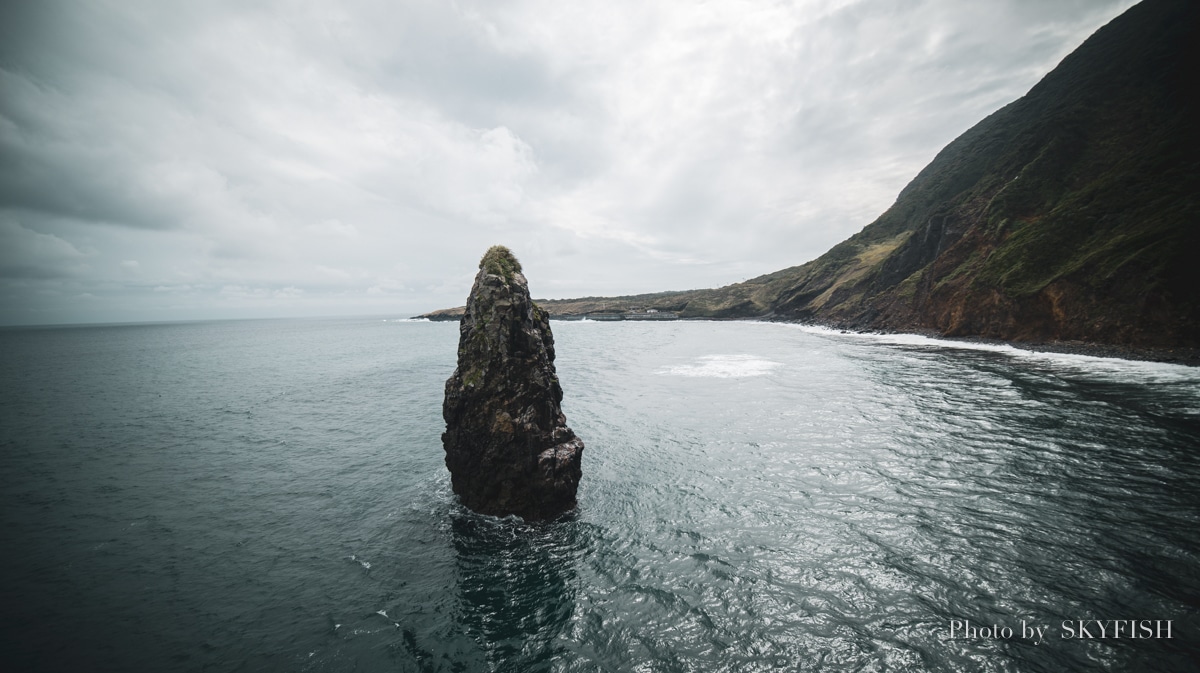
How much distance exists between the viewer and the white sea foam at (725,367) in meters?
53.7

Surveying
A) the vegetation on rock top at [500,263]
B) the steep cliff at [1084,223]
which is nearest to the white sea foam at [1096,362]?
the steep cliff at [1084,223]

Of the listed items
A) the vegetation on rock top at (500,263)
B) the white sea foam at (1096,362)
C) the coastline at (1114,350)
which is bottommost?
the white sea foam at (1096,362)

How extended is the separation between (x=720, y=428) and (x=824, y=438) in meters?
7.18

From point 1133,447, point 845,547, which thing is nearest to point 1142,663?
point 845,547

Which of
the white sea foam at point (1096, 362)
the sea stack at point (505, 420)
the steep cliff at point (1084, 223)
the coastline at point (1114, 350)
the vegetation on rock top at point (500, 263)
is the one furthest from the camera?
the steep cliff at point (1084, 223)

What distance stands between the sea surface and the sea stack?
5.10ft

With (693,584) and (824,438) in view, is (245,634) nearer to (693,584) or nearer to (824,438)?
(693,584)

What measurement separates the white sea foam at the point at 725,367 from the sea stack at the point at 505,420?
119ft

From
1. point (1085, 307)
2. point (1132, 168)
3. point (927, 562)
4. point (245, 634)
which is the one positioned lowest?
point (245, 634)

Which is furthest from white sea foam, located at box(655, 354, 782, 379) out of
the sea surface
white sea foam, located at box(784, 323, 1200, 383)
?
white sea foam, located at box(784, 323, 1200, 383)

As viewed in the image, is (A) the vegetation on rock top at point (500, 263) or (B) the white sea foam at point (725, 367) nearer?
(A) the vegetation on rock top at point (500, 263)

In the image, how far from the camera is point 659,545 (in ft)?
55.6

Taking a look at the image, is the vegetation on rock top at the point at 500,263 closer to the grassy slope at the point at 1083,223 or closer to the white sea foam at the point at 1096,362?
the white sea foam at the point at 1096,362

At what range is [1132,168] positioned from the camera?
59.2 metres
